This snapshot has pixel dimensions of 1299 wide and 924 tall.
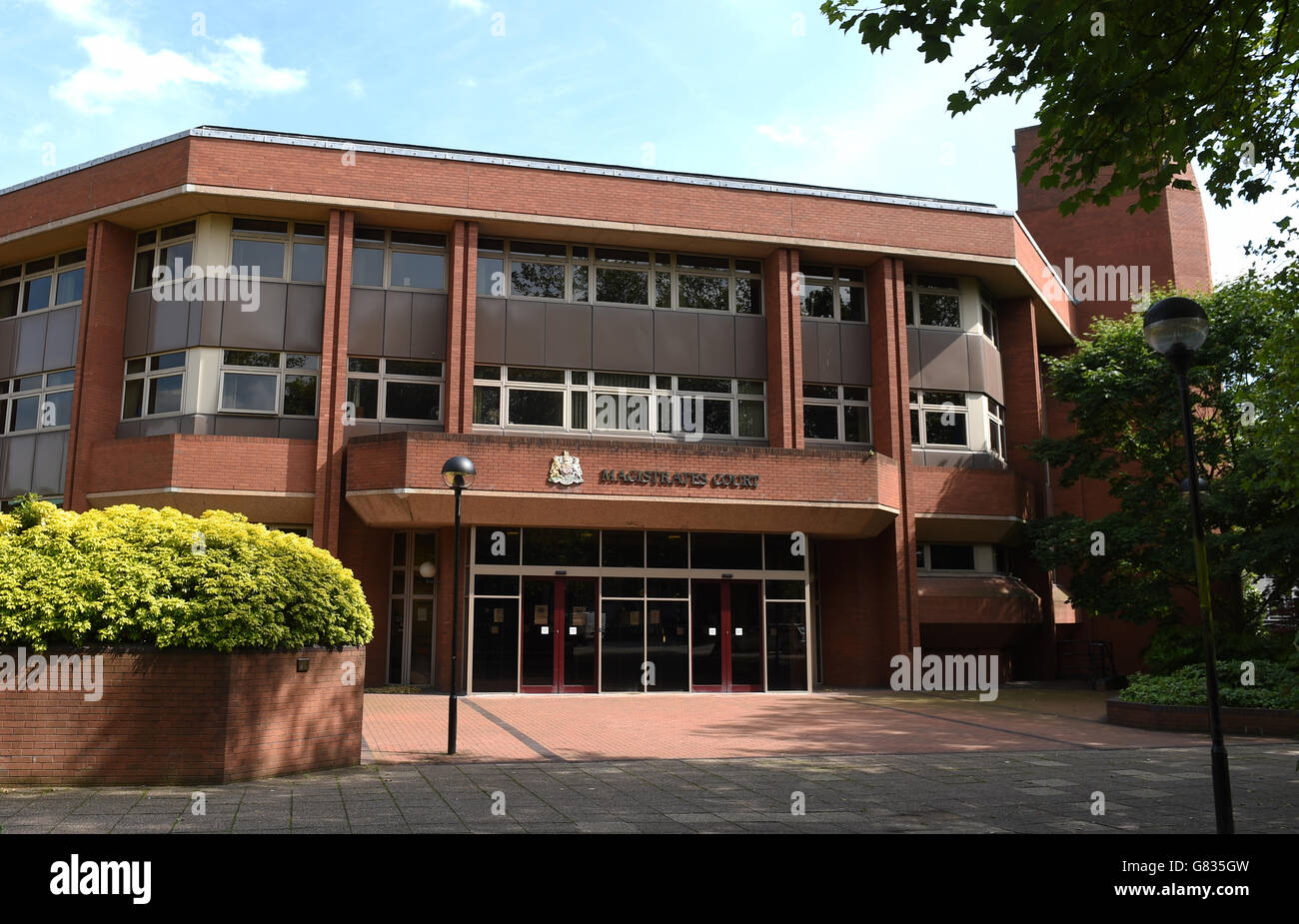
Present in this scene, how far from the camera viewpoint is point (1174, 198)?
30.3m

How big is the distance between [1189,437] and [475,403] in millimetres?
16335

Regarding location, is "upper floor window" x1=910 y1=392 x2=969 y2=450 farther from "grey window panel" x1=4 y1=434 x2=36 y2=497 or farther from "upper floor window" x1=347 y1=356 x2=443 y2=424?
"grey window panel" x1=4 y1=434 x2=36 y2=497

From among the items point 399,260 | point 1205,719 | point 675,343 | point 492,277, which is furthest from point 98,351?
point 1205,719

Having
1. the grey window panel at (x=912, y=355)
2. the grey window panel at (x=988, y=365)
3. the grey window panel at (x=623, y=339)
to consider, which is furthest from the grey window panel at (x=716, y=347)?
the grey window panel at (x=988, y=365)

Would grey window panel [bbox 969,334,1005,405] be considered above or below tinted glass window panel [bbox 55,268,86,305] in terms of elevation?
below

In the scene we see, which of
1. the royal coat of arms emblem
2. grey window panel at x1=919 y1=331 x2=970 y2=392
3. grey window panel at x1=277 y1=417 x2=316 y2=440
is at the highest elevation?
grey window panel at x1=919 y1=331 x2=970 y2=392

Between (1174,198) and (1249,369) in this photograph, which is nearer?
(1249,369)

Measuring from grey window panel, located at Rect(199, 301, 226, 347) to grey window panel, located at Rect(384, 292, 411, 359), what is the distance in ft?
11.4

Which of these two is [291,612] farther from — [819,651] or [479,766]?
[819,651]

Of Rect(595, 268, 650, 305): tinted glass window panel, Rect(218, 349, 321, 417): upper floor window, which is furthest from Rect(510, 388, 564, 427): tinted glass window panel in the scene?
Rect(218, 349, 321, 417): upper floor window

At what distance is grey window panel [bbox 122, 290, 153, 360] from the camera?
72.3 feet

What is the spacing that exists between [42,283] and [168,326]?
4.62 m

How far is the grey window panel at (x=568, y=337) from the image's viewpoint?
2239cm
